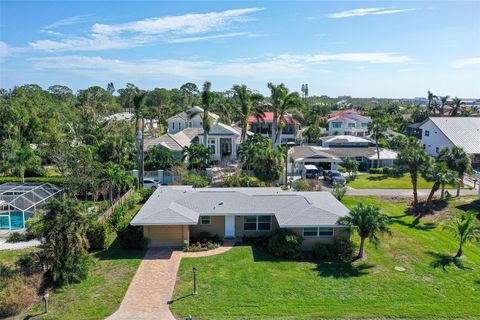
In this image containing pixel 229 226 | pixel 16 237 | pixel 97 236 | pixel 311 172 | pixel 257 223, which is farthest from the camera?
pixel 311 172

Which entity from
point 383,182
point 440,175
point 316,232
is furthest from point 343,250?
point 383,182

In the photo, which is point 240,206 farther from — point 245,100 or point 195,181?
point 245,100

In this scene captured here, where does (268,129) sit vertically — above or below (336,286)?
above

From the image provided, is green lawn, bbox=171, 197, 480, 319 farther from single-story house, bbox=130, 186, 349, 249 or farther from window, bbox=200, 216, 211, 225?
window, bbox=200, 216, 211, 225

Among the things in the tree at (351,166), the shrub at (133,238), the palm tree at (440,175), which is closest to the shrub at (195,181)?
the shrub at (133,238)

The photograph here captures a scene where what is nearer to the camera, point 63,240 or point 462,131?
point 63,240

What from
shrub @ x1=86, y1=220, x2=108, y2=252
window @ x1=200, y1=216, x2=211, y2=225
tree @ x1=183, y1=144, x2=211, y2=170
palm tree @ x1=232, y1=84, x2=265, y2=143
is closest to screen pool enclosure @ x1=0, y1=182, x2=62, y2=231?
shrub @ x1=86, y1=220, x2=108, y2=252

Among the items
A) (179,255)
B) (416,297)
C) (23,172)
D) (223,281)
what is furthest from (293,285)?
(23,172)

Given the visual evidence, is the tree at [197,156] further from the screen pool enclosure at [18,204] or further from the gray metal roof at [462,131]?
the gray metal roof at [462,131]
